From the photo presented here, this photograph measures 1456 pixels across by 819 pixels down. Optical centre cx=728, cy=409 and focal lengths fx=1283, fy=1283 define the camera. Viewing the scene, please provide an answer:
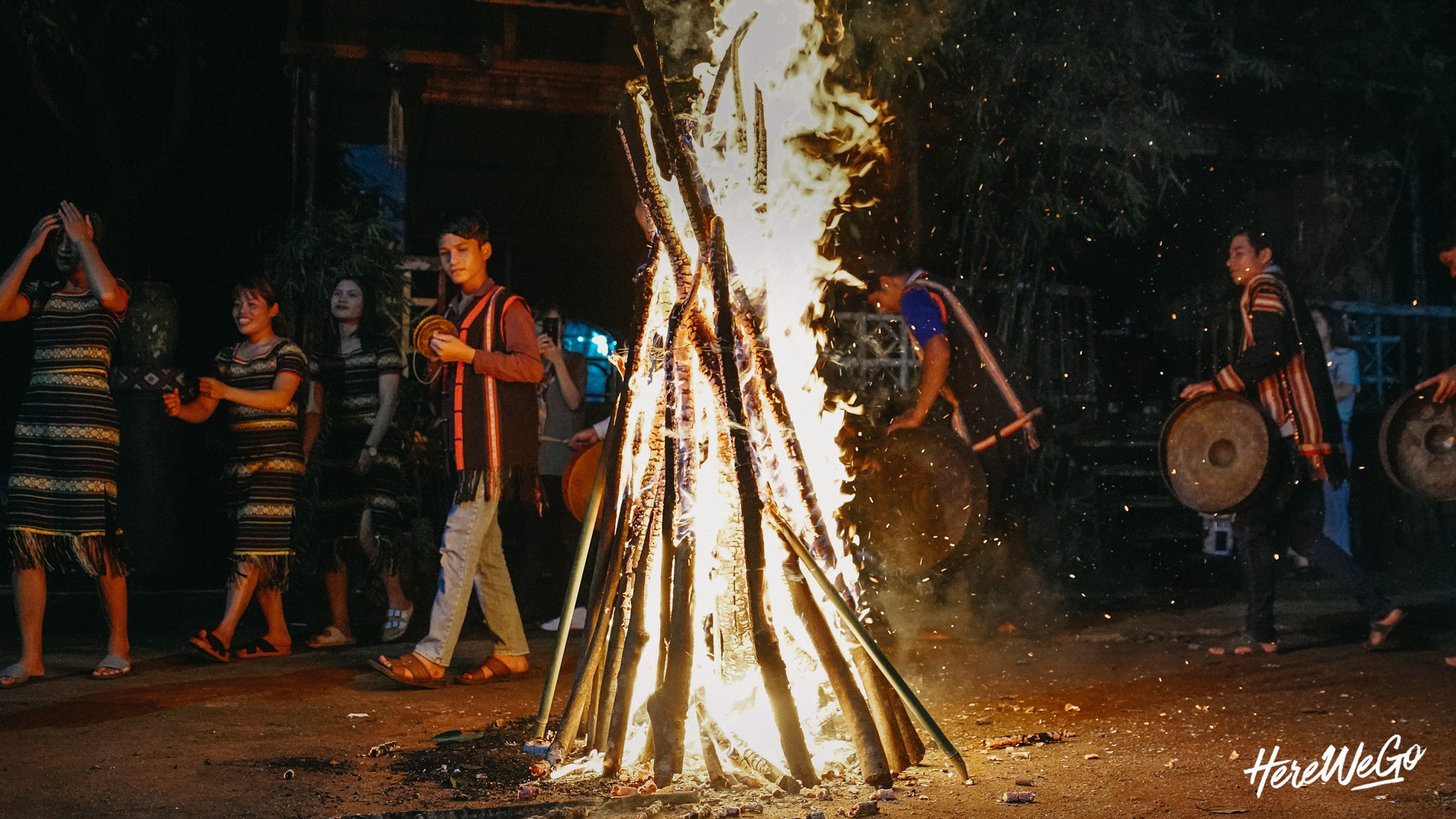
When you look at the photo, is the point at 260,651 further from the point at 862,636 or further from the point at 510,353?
the point at 862,636

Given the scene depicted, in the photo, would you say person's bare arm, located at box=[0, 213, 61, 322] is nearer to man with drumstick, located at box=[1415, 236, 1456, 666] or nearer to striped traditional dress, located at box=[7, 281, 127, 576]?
striped traditional dress, located at box=[7, 281, 127, 576]

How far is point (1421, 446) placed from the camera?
275 inches

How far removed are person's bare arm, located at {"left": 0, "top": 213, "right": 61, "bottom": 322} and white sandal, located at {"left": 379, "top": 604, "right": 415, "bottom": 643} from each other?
103 inches

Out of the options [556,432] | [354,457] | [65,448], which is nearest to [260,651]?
[354,457]

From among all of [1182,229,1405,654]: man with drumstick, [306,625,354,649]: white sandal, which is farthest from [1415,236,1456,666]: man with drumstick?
[306,625,354,649]: white sandal

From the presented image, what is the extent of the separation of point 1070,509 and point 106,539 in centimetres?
665

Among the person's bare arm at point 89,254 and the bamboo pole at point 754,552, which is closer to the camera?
the bamboo pole at point 754,552

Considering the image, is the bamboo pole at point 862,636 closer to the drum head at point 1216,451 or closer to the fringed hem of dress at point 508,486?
the fringed hem of dress at point 508,486

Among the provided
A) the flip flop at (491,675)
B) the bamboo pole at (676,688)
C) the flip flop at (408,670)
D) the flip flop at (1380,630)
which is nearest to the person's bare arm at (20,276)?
the flip flop at (408,670)

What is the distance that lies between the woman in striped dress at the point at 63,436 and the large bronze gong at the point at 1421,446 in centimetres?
675

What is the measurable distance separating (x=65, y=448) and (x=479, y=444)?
201 cm

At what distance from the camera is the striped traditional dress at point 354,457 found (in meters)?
7.39

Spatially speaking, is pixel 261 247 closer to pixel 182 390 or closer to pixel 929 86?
pixel 182 390

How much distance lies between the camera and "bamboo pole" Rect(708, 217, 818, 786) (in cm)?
411
